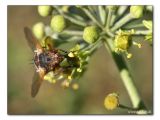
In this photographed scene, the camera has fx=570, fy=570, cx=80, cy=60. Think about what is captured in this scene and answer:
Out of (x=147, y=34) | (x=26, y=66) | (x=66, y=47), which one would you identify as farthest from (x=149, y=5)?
(x=26, y=66)

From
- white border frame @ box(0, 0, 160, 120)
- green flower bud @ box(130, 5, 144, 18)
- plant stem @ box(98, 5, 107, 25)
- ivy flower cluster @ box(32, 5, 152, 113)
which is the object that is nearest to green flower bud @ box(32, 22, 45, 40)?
ivy flower cluster @ box(32, 5, 152, 113)

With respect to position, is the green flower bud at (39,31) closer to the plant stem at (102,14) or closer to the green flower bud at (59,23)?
the green flower bud at (59,23)

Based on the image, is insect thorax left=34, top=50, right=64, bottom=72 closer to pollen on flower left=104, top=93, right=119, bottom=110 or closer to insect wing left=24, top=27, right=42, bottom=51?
insect wing left=24, top=27, right=42, bottom=51

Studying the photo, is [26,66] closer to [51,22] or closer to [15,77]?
[15,77]

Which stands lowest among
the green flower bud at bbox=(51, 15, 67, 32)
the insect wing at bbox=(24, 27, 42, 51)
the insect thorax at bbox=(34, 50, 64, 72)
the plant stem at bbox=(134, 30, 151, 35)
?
the insect thorax at bbox=(34, 50, 64, 72)

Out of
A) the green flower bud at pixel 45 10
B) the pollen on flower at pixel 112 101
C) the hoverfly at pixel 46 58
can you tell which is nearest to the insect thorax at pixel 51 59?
the hoverfly at pixel 46 58
